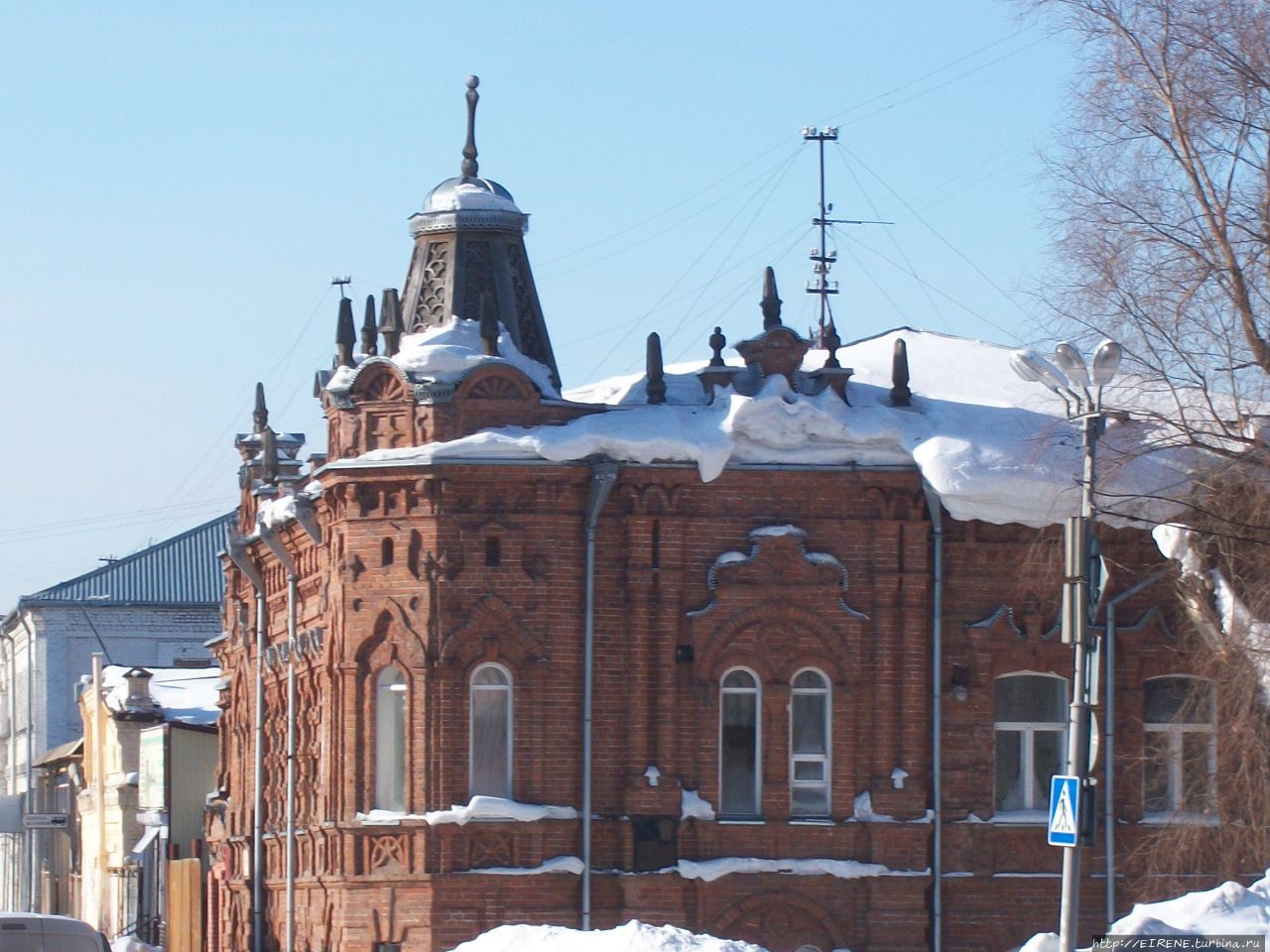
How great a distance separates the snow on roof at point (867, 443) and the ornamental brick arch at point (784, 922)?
4593 millimetres

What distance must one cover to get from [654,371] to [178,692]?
2345cm

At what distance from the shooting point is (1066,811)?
19766 mm

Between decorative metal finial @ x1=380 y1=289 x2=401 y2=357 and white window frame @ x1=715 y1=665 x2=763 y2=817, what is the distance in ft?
17.3

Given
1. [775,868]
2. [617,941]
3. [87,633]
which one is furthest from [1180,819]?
[87,633]

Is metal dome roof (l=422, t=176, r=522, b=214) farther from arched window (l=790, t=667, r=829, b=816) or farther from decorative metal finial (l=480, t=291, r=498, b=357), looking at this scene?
arched window (l=790, t=667, r=829, b=816)

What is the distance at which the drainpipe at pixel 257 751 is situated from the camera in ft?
103

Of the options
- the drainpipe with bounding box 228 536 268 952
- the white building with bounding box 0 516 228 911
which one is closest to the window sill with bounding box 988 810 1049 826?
the drainpipe with bounding box 228 536 268 952

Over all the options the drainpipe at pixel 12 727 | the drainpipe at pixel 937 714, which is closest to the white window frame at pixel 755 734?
the drainpipe at pixel 937 714

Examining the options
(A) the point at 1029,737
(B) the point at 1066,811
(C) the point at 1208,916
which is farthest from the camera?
(A) the point at 1029,737

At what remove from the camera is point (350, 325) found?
29703 mm

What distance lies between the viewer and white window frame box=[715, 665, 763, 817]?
27.3 m

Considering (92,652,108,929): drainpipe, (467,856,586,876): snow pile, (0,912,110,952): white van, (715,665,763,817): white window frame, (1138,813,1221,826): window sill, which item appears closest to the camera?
(0,912,110,952): white van

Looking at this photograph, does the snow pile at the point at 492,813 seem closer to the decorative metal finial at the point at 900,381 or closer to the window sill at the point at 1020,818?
the window sill at the point at 1020,818

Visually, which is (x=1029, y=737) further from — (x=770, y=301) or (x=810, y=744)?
(x=770, y=301)
